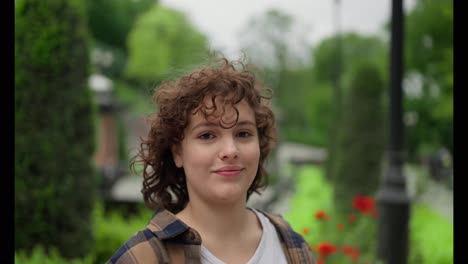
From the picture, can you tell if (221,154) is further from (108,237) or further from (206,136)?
(108,237)

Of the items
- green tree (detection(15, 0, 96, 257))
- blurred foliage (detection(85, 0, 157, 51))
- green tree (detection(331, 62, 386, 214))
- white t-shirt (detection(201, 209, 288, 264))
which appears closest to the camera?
white t-shirt (detection(201, 209, 288, 264))

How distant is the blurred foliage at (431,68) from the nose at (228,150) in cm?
1500

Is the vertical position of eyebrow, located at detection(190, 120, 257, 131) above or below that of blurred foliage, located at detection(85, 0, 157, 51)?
below

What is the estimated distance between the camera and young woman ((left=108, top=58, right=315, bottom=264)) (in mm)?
1652

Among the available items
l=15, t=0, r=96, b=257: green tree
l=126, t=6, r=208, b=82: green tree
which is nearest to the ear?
l=15, t=0, r=96, b=257: green tree

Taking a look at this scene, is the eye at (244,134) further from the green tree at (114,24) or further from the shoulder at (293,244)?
the green tree at (114,24)

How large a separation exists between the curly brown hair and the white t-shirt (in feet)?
0.79

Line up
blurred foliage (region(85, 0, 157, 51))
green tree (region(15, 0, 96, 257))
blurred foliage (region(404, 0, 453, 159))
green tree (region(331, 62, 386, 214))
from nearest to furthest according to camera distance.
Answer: green tree (region(15, 0, 96, 257))
green tree (region(331, 62, 386, 214))
blurred foliage (region(404, 0, 453, 159))
blurred foliage (region(85, 0, 157, 51))

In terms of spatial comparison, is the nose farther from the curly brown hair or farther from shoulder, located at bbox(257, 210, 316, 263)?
shoulder, located at bbox(257, 210, 316, 263)

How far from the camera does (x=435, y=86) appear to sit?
19984 mm

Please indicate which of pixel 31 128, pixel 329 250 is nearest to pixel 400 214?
pixel 329 250
